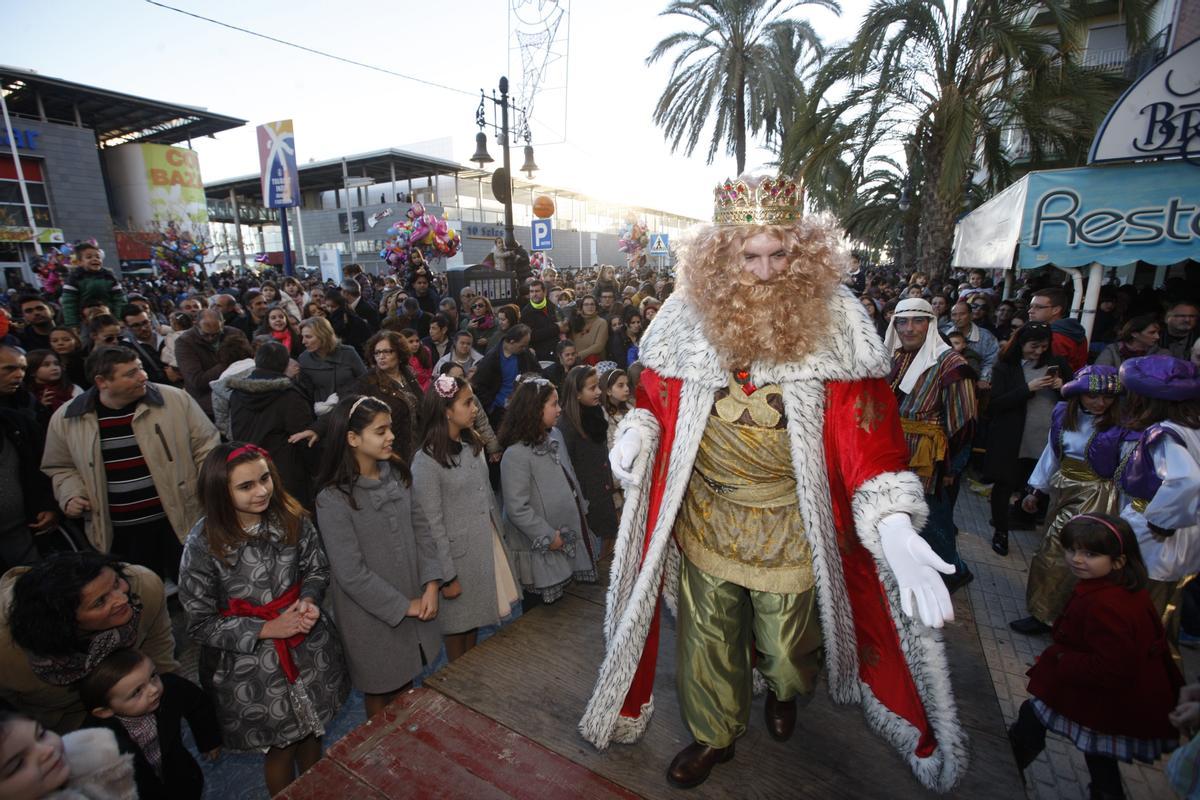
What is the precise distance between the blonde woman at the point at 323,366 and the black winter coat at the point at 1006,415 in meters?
5.75

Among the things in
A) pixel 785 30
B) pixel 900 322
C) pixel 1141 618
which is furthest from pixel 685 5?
pixel 1141 618

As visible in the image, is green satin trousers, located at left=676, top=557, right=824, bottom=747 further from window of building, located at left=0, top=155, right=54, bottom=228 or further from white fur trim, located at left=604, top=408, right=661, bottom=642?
window of building, located at left=0, top=155, right=54, bottom=228

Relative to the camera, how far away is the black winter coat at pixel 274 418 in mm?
3988

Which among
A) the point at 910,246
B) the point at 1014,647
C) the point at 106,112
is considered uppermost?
the point at 106,112

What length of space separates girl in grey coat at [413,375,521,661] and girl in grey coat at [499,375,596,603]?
6.9 inches

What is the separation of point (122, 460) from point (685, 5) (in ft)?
56.8

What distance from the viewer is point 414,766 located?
225 cm

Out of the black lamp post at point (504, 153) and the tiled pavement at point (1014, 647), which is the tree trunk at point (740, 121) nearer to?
the black lamp post at point (504, 153)

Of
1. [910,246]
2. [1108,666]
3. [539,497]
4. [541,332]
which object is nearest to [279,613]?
[539,497]

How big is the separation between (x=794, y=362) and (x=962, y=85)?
1140 cm

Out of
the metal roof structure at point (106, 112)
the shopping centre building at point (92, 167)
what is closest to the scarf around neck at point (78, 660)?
the shopping centre building at point (92, 167)

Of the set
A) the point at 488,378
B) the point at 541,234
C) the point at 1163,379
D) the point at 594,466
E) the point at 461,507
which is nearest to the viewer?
the point at 1163,379

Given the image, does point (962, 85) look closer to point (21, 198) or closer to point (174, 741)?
point (174, 741)

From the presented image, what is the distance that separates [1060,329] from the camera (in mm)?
5207
